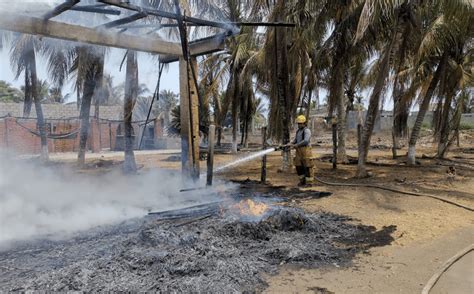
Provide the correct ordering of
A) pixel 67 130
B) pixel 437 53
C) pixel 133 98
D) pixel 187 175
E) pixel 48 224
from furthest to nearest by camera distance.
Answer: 1. pixel 67 130
2. pixel 437 53
3. pixel 133 98
4. pixel 187 175
5. pixel 48 224

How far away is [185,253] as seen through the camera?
15.1 ft

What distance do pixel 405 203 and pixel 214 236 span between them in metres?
4.59

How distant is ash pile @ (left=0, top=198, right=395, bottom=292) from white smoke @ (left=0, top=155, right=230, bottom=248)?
1.84 feet

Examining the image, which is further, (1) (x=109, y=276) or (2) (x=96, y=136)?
(2) (x=96, y=136)

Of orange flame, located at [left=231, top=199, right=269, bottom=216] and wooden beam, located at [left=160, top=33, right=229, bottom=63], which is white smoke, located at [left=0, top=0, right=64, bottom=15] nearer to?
wooden beam, located at [left=160, top=33, right=229, bottom=63]

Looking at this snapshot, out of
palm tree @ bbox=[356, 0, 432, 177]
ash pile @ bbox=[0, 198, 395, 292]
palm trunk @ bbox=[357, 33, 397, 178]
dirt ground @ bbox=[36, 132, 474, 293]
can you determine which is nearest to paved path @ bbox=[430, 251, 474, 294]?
dirt ground @ bbox=[36, 132, 474, 293]

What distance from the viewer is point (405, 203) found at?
7945mm

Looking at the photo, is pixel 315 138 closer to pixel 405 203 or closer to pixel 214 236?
pixel 405 203

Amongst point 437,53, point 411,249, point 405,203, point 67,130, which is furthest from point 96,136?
point 411,249

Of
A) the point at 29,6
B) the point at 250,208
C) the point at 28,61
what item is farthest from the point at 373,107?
the point at 28,61

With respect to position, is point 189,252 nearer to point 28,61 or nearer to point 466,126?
point 28,61

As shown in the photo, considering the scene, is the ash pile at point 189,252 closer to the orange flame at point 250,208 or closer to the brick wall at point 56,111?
the orange flame at point 250,208

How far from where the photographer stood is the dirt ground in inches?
162

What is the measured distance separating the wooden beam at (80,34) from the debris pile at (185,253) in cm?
298
